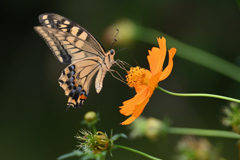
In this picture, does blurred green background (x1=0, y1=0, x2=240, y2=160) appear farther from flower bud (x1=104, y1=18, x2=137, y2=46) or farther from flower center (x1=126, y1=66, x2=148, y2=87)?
flower center (x1=126, y1=66, x2=148, y2=87)

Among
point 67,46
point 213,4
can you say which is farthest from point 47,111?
point 67,46

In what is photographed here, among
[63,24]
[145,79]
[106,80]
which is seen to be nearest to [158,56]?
[145,79]

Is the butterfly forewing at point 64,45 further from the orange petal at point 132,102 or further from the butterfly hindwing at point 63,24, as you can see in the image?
the orange petal at point 132,102

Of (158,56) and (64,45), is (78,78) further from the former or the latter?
(158,56)

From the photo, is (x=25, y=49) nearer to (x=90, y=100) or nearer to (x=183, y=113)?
(x=90, y=100)

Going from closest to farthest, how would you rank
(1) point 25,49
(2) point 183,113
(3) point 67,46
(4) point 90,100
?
(3) point 67,46 → (2) point 183,113 → (4) point 90,100 → (1) point 25,49

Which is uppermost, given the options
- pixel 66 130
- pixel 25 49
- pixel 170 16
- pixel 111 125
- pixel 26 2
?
pixel 170 16

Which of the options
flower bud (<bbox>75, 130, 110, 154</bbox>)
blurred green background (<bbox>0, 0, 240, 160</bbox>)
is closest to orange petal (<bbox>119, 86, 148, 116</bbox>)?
flower bud (<bbox>75, 130, 110, 154</bbox>)
